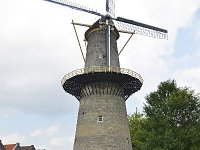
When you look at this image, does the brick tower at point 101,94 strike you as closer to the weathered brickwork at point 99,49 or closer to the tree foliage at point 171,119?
the weathered brickwork at point 99,49

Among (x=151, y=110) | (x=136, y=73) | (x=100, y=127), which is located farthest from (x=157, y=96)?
(x=100, y=127)

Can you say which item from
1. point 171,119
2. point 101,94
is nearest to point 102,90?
Result: point 101,94

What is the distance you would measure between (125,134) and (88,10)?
12937 mm

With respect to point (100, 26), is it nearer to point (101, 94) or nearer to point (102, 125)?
point (101, 94)

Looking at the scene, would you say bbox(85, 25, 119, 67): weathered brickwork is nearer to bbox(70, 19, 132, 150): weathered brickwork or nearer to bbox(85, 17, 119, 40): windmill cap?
bbox(70, 19, 132, 150): weathered brickwork

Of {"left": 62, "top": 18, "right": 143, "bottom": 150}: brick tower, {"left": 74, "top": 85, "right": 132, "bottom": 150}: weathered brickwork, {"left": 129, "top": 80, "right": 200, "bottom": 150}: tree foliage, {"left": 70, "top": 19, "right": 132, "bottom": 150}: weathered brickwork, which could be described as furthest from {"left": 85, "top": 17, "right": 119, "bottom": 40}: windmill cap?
{"left": 129, "top": 80, "right": 200, "bottom": 150}: tree foliage

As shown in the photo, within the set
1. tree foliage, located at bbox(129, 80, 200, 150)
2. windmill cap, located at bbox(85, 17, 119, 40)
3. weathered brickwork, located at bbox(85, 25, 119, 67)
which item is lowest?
tree foliage, located at bbox(129, 80, 200, 150)

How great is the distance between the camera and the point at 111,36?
1325 inches

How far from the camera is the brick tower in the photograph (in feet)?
96.6

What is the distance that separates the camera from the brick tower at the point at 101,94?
29.4 m

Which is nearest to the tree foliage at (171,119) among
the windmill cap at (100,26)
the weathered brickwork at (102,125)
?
the weathered brickwork at (102,125)

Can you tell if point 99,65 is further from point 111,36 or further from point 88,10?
point 88,10

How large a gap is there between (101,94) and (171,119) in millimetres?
6495

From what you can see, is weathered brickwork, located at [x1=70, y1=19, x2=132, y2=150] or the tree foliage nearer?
the tree foliage
